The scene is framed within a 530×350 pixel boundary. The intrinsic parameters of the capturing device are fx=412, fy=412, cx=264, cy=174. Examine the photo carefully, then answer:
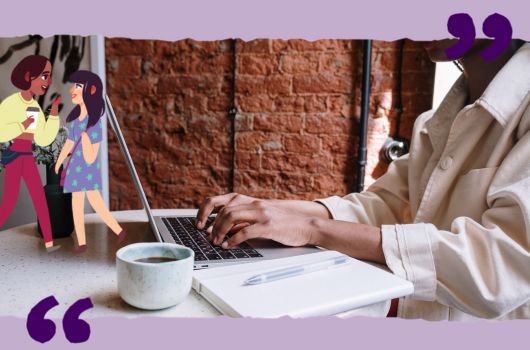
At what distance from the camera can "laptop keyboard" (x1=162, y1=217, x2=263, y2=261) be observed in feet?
2.05

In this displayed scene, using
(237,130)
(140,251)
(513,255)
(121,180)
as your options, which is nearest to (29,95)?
(140,251)

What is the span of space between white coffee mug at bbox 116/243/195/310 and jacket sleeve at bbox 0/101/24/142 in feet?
0.65

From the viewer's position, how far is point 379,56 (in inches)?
58.3

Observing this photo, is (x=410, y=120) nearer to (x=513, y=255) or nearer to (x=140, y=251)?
(x=513, y=255)

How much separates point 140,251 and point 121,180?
3.12ft

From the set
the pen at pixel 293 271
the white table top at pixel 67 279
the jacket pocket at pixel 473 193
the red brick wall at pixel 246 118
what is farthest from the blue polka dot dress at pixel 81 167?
the red brick wall at pixel 246 118

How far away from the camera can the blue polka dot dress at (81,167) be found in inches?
20.7

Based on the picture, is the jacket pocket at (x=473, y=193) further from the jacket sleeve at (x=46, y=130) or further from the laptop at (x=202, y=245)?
the jacket sleeve at (x=46, y=130)

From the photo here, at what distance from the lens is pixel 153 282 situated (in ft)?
1.48

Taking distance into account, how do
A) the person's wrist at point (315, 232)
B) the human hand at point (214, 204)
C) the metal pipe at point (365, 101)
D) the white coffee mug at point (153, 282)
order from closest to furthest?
the white coffee mug at point (153, 282), the person's wrist at point (315, 232), the human hand at point (214, 204), the metal pipe at point (365, 101)

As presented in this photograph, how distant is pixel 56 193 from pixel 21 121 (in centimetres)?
15

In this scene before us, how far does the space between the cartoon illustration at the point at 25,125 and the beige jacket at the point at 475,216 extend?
1.67 ft

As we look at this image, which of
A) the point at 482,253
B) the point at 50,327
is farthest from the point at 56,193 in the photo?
the point at 482,253

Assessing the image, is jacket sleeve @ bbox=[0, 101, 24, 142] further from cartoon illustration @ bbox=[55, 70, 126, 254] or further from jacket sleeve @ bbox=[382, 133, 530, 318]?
jacket sleeve @ bbox=[382, 133, 530, 318]
